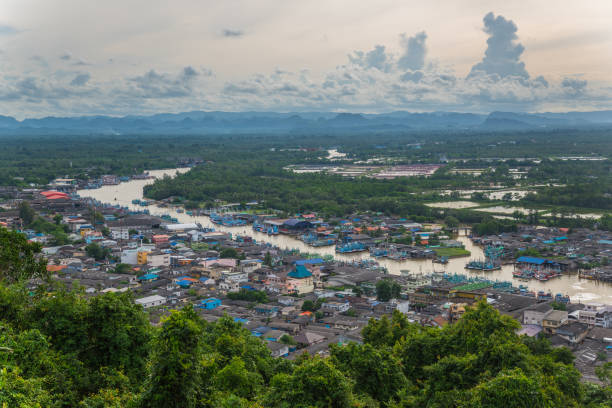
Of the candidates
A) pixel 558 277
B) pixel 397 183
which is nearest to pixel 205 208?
pixel 397 183

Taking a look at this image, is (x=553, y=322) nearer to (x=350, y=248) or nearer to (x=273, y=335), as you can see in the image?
(x=273, y=335)

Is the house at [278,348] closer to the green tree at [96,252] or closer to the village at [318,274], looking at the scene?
the village at [318,274]

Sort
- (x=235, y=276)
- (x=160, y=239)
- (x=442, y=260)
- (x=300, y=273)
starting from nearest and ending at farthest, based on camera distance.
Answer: (x=300, y=273) → (x=235, y=276) → (x=442, y=260) → (x=160, y=239)

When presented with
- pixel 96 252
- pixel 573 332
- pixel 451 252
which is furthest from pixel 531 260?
pixel 96 252

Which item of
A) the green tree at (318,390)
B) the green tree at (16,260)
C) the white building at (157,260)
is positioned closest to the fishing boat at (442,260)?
the white building at (157,260)

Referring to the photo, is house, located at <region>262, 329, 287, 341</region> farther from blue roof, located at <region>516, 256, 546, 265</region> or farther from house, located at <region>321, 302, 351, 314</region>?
blue roof, located at <region>516, 256, 546, 265</region>

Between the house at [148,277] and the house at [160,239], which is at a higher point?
the house at [148,277]
